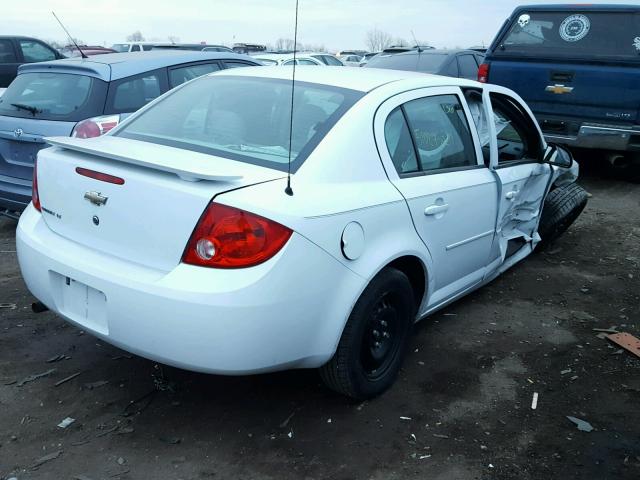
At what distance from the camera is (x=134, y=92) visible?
18.8 feet

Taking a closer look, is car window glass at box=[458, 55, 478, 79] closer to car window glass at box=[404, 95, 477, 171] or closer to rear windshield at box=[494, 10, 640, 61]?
rear windshield at box=[494, 10, 640, 61]

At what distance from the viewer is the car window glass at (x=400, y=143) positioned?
321 centimetres

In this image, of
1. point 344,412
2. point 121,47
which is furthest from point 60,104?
point 121,47

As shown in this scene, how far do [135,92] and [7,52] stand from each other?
29.6 ft

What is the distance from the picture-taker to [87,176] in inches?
113

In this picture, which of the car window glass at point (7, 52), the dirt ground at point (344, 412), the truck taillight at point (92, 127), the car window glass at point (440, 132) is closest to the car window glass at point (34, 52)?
the car window glass at point (7, 52)

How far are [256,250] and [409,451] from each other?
1.15m

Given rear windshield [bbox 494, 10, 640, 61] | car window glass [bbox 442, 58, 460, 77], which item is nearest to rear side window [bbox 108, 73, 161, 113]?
rear windshield [bbox 494, 10, 640, 61]

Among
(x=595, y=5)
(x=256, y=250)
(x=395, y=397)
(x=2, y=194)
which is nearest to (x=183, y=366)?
(x=256, y=250)

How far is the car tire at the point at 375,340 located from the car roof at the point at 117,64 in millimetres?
3571

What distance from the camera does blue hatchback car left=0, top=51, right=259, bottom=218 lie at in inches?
210

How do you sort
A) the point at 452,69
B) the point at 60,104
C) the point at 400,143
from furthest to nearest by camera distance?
the point at 452,69 < the point at 60,104 < the point at 400,143

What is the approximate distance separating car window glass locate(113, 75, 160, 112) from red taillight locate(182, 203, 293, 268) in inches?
134

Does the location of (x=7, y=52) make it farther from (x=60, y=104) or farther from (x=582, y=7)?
(x=582, y=7)
